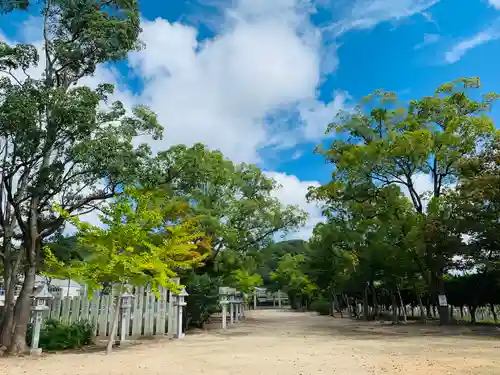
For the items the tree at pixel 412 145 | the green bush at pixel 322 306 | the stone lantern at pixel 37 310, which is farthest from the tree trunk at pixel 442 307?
the green bush at pixel 322 306

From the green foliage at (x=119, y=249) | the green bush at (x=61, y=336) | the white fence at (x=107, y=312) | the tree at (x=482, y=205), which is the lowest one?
the green bush at (x=61, y=336)

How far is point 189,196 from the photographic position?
58.7ft

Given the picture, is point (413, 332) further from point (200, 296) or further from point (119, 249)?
point (119, 249)

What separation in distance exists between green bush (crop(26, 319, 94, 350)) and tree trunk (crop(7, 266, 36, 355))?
693 mm

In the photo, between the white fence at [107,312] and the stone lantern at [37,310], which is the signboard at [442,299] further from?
the stone lantern at [37,310]

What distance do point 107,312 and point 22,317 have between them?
2611 millimetres

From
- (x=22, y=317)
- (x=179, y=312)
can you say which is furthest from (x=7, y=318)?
(x=179, y=312)

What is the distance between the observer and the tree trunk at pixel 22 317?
8305 mm

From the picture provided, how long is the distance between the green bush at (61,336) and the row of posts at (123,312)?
1.19 feet

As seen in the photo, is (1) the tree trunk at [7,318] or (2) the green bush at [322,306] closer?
(1) the tree trunk at [7,318]

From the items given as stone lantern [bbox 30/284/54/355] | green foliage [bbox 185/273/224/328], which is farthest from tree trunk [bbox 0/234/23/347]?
green foliage [bbox 185/273/224/328]

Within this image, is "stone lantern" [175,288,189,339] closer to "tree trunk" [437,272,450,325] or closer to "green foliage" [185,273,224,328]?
"green foliage" [185,273,224,328]

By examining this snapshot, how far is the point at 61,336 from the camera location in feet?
30.7

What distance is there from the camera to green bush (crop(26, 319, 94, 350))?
919 centimetres
